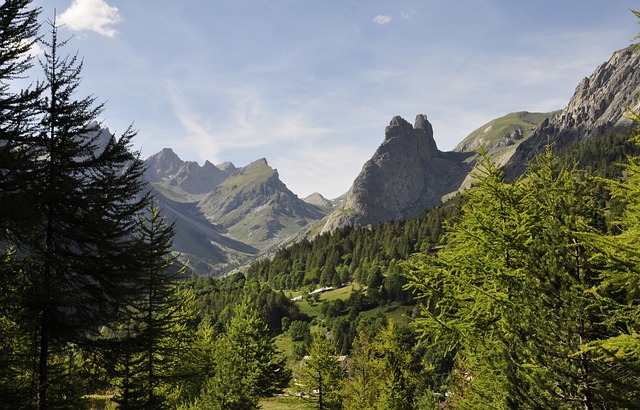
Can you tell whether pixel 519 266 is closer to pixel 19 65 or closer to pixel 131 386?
pixel 19 65

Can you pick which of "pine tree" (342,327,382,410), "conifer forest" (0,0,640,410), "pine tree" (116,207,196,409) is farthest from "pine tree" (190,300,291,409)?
"conifer forest" (0,0,640,410)

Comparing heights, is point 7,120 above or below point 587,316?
above

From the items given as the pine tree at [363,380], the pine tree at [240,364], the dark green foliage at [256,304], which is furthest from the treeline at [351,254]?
the pine tree at [240,364]

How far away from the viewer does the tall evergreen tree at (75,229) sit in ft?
35.3

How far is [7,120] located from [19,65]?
1.70 meters

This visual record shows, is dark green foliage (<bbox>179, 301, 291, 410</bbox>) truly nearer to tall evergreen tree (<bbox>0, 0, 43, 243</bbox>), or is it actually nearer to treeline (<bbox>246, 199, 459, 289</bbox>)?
tall evergreen tree (<bbox>0, 0, 43, 243</bbox>)

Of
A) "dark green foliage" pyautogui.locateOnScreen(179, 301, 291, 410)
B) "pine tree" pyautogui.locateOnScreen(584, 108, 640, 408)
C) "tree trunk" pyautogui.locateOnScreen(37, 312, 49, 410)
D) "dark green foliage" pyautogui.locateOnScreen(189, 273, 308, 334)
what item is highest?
"pine tree" pyautogui.locateOnScreen(584, 108, 640, 408)

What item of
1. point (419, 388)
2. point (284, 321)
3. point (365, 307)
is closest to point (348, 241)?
point (365, 307)

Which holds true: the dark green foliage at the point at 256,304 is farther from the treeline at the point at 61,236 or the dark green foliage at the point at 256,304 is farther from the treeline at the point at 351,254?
the treeline at the point at 61,236

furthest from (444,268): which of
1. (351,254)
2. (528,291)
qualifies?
(351,254)

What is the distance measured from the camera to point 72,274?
11625mm

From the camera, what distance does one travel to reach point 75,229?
11641 mm

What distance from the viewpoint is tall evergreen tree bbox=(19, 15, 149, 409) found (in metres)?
10.8

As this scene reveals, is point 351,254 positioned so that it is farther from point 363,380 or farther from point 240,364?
point 240,364
